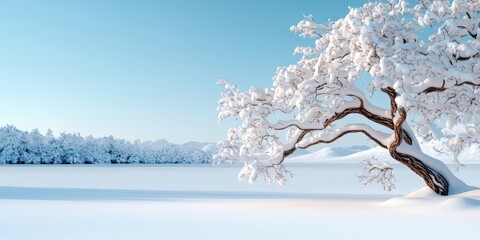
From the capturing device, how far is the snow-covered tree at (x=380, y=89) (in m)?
15.1

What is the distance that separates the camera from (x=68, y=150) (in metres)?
96.4

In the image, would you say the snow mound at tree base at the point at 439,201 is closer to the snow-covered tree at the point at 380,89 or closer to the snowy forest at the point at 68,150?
the snow-covered tree at the point at 380,89

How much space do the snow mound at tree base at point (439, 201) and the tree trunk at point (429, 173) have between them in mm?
228

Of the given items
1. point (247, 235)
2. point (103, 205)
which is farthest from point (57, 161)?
point (247, 235)

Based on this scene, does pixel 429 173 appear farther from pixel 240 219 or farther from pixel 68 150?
pixel 68 150

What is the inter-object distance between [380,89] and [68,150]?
86734mm

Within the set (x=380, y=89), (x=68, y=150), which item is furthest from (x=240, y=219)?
(x=68, y=150)

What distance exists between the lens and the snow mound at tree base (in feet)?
49.3

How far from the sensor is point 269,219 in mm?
13000

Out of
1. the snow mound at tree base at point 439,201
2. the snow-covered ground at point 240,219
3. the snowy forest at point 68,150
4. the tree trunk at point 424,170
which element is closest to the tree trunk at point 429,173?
the tree trunk at point 424,170

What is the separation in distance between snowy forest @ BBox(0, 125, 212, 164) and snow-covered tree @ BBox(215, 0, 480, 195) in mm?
77913

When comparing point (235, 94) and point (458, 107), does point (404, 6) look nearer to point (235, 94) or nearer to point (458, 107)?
point (458, 107)

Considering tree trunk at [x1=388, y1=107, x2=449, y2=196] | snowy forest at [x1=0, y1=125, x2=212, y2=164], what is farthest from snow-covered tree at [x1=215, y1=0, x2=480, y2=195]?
snowy forest at [x1=0, y1=125, x2=212, y2=164]

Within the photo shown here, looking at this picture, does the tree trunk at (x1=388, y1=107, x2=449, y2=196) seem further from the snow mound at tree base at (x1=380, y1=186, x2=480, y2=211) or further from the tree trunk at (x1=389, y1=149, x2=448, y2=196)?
the snow mound at tree base at (x1=380, y1=186, x2=480, y2=211)
